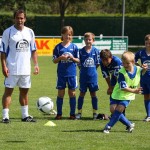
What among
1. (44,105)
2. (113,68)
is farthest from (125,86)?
(44,105)

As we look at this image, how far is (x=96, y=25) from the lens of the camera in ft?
174

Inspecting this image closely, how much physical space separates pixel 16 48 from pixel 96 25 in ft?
141

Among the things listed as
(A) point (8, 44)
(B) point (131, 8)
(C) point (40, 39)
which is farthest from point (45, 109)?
(B) point (131, 8)

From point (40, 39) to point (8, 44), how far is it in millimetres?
23240

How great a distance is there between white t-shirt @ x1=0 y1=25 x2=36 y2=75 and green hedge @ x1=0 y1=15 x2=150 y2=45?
4190 centimetres

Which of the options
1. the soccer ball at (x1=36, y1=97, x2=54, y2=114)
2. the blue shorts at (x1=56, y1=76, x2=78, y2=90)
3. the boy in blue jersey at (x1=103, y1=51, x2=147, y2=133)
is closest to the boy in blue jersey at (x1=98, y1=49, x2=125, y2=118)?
the blue shorts at (x1=56, y1=76, x2=78, y2=90)

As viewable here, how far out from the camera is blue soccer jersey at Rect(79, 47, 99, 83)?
38.3 ft

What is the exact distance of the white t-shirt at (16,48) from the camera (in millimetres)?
10516

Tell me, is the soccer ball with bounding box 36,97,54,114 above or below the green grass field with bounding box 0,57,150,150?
above

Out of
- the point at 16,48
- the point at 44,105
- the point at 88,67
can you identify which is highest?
the point at 16,48

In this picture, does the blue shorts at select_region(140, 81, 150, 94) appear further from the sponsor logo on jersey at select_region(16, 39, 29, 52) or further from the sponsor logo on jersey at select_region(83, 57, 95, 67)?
the sponsor logo on jersey at select_region(16, 39, 29, 52)

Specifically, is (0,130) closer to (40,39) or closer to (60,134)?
(60,134)

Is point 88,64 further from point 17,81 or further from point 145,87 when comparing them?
point 17,81

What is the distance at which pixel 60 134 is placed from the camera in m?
9.54
